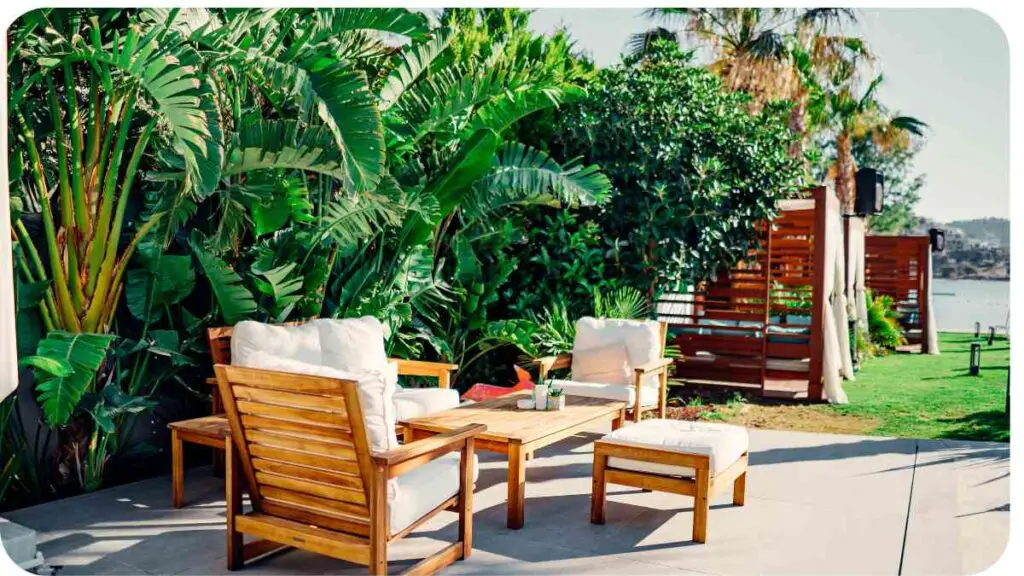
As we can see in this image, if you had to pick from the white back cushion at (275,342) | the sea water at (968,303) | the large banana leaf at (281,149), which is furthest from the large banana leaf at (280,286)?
the sea water at (968,303)

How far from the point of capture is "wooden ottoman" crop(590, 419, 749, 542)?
392 centimetres

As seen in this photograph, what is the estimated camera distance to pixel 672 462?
3967 millimetres

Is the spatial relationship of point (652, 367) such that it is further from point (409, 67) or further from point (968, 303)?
point (968, 303)

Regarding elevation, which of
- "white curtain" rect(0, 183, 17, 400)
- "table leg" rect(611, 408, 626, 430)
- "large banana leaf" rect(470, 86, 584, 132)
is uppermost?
"large banana leaf" rect(470, 86, 584, 132)

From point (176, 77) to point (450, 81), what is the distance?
2.93 m

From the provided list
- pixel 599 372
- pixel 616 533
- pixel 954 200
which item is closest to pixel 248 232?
pixel 599 372

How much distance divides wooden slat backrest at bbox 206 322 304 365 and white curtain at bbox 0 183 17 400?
153cm

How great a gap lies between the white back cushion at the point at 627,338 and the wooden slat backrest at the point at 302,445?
3340mm

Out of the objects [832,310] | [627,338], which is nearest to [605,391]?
[627,338]

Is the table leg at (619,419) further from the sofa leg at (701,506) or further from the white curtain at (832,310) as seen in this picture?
the white curtain at (832,310)

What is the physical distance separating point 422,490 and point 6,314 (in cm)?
179

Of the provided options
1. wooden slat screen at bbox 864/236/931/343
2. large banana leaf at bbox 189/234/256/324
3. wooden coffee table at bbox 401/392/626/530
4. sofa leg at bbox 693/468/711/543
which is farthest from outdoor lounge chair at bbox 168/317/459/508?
wooden slat screen at bbox 864/236/931/343

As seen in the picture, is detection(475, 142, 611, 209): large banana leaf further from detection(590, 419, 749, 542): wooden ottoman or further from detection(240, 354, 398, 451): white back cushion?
detection(240, 354, 398, 451): white back cushion

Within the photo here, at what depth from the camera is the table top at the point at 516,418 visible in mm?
4285
